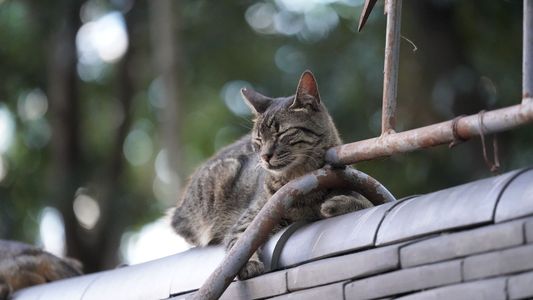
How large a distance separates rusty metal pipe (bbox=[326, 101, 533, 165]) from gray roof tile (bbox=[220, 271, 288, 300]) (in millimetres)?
563

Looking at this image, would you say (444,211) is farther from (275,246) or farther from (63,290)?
(63,290)

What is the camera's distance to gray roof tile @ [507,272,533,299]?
3.11 metres

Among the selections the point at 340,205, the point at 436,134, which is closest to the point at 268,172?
the point at 340,205

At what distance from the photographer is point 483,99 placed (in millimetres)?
12828

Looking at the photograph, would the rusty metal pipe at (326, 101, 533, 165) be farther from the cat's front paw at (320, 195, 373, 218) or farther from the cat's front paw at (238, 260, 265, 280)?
the cat's front paw at (238, 260, 265, 280)

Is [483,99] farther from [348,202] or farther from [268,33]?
[348,202]

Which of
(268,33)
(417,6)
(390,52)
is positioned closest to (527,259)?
(390,52)

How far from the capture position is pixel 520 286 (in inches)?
124

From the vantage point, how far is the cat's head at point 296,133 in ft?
16.5

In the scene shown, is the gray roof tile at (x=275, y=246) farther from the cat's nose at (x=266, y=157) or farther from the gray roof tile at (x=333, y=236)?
the cat's nose at (x=266, y=157)

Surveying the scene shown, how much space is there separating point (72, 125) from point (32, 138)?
2004mm

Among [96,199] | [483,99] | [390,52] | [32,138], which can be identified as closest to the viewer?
[390,52]

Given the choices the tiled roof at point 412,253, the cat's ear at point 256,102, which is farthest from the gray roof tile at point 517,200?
the cat's ear at point 256,102

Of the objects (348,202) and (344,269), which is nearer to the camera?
(344,269)
